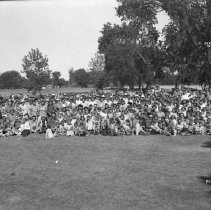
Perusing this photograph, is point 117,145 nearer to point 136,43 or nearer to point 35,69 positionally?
point 35,69

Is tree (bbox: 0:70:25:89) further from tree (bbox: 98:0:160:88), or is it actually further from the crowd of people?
the crowd of people

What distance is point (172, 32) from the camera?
35594 mm

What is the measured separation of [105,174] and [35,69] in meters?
25.4

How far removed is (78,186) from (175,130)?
8.61m

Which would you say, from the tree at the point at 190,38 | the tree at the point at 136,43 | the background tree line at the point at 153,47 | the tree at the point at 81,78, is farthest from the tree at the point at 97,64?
the tree at the point at 81,78

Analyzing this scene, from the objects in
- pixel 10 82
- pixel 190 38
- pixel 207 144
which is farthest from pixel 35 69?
pixel 10 82

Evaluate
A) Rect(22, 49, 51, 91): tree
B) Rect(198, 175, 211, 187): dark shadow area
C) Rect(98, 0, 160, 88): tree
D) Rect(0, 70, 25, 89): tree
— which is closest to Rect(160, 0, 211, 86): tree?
Rect(98, 0, 160, 88): tree

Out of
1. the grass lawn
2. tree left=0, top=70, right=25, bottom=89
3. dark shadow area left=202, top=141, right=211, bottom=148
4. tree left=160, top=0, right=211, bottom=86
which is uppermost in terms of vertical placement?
tree left=160, top=0, right=211, bottom=86

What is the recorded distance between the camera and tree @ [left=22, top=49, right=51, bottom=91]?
3306 cm

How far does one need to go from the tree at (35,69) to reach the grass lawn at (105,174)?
757 inches

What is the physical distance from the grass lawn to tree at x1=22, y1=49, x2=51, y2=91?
19219 mm

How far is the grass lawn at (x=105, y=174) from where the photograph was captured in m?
7.41

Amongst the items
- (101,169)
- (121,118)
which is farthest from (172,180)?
(121,118)

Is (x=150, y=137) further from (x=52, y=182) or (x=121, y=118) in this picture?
(x=52, y=182)
